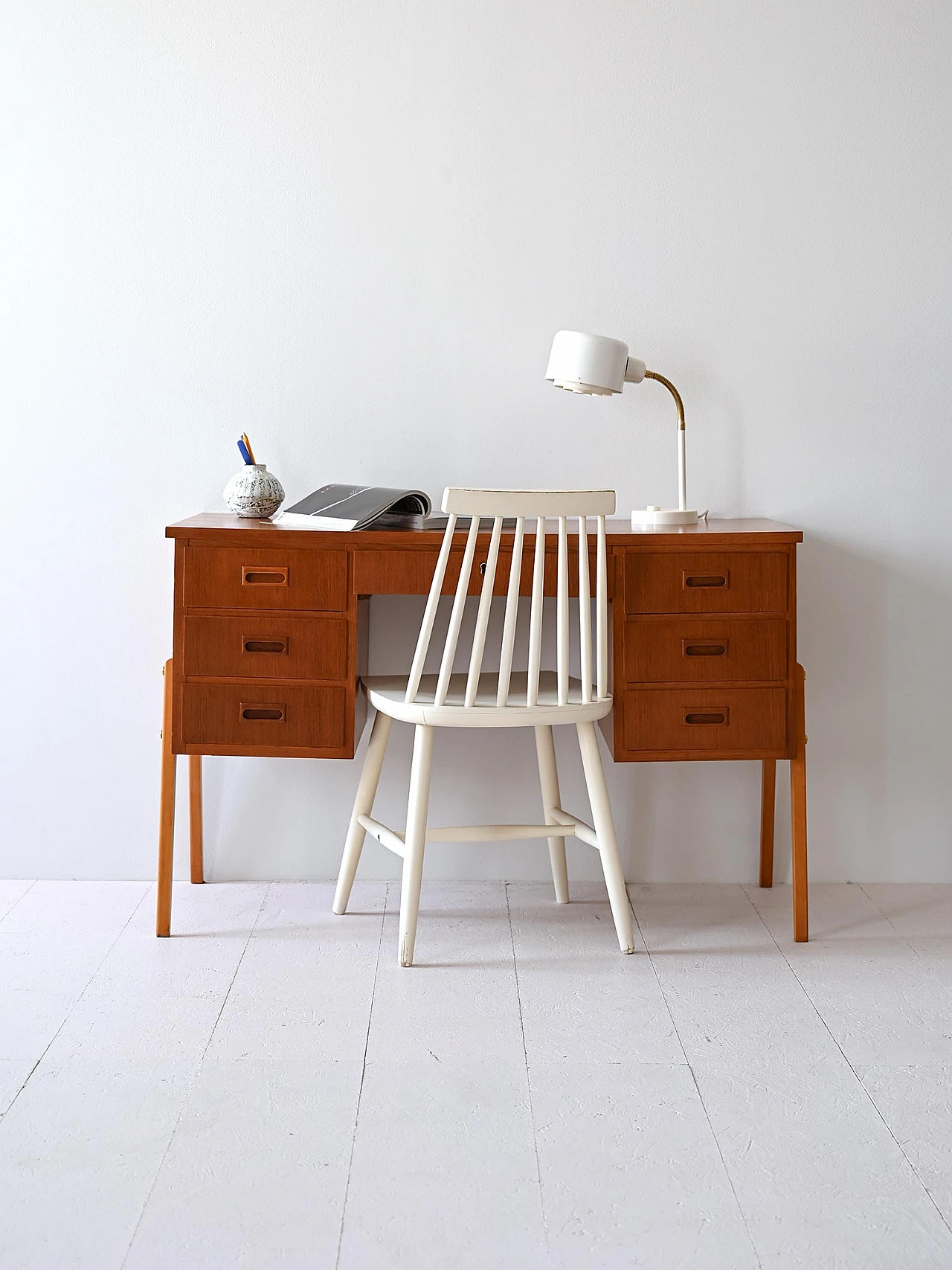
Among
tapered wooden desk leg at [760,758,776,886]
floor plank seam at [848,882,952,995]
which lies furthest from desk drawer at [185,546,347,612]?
floor plank seam at [848,882,952,995]

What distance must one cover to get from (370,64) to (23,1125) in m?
2.06

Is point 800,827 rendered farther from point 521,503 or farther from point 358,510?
point 358,510

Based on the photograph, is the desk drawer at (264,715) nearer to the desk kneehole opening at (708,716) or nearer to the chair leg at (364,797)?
the chair leg at (364,797)

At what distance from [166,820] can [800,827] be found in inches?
47.7

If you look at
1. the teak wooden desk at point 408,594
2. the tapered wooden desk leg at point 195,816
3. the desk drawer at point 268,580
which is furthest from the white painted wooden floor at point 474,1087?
the desk drawer at point 268,580

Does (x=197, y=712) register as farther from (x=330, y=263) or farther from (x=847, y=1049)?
(x=847, y=1049)

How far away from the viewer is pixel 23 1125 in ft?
5.07

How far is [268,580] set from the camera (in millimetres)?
2156

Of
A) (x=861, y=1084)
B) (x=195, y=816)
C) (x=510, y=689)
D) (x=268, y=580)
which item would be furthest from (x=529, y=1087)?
(x=195, y=816)

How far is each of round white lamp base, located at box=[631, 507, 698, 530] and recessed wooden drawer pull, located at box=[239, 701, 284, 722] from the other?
0.77 meters

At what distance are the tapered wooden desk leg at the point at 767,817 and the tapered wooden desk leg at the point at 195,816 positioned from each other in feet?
3.96

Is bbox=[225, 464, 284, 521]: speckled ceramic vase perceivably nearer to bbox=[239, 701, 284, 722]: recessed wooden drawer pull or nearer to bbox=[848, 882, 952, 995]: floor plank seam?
bbox=[239, 701, 284, 722]: recessed wooden drawer pull

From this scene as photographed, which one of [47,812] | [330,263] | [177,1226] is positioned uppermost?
[330,263]

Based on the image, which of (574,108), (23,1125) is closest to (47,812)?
(23,1125)
